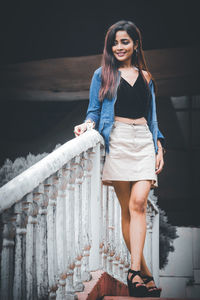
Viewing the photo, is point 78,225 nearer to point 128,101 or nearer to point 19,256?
point 19,256

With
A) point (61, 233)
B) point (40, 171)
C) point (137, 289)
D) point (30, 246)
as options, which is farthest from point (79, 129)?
point (30, 246)

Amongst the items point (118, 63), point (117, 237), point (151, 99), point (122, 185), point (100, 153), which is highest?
point (118, 63)

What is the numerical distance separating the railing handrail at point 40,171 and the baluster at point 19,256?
63 millimetres

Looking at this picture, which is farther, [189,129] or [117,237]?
[189,129]

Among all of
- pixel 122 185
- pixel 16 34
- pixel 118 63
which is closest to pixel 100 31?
pixel 16 34

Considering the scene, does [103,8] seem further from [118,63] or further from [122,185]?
[122,185]

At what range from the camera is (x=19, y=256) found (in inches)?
65.5

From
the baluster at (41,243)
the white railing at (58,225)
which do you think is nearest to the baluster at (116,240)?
the white railing at (58,225)

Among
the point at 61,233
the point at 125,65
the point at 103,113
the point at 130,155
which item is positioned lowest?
the point at 61,233

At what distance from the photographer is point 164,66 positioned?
7.35m

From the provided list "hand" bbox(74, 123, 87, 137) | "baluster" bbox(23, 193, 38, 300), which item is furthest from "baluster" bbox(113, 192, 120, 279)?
"baluster" bbox(23, 193, 38, 300)

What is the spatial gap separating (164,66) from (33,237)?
6043 millimetres

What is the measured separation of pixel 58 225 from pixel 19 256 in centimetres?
45

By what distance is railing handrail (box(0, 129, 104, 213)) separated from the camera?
5.09 feet
